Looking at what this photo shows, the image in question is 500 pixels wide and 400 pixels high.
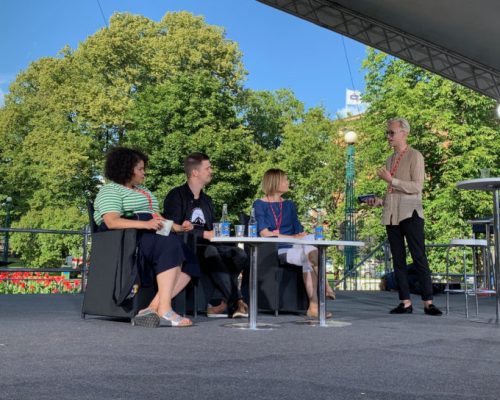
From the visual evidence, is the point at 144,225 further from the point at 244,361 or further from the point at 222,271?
the point at 244,361

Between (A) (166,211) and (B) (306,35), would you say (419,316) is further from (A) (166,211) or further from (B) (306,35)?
(B) (306,35)

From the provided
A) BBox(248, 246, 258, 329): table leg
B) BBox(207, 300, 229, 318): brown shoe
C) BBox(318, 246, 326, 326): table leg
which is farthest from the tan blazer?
BBox(248, 246, 258, 329): table leg

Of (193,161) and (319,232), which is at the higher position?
(193,161)

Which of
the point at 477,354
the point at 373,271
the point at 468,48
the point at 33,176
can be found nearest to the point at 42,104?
the point at 33,176

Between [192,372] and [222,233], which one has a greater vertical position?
[222,233]

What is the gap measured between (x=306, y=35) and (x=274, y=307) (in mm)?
37449

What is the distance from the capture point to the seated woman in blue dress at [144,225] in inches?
160

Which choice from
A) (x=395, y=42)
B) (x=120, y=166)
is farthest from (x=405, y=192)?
(x=395, y=42)

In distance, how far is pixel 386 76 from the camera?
2061 centimetres

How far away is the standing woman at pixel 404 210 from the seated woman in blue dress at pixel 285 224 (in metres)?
0.72

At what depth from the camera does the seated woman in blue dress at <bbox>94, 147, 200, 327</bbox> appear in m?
4.05

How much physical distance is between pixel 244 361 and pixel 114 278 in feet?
5.69

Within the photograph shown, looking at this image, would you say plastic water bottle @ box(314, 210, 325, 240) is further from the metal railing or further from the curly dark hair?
the metal railing

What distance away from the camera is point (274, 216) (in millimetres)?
5121
